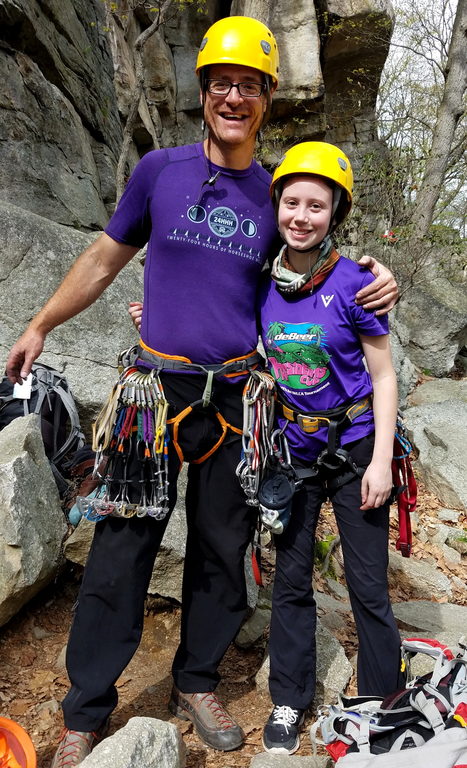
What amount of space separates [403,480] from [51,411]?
2.78 m

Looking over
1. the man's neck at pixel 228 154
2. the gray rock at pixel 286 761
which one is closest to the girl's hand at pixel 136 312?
the man's neck at pixel 228 154

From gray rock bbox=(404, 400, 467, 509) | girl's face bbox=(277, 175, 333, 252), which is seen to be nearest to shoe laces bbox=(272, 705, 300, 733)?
girl's face bbox=(277, 175, 333, 252)

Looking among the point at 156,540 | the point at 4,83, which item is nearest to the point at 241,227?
the point at 156,540

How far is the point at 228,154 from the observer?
254cm

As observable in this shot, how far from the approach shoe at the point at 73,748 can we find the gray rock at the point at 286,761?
74 centimetres

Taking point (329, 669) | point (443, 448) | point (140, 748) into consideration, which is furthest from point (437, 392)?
point (140, 748)

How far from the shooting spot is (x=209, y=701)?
2.83m

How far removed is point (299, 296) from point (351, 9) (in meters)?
16.0

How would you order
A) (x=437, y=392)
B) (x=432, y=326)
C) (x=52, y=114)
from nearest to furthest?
(x=52, y=114) < (x=437, y=392) < (x=432, y=326)

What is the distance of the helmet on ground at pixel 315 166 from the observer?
98.4 inches

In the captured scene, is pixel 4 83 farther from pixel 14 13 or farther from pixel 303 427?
pixel 303 427

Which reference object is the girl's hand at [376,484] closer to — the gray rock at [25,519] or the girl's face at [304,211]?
the girl's face at [304,211]

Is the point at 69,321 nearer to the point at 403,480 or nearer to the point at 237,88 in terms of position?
the point at 237,88

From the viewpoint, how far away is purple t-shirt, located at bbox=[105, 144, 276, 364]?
2.48 metres
